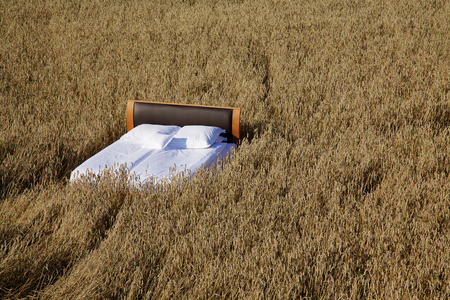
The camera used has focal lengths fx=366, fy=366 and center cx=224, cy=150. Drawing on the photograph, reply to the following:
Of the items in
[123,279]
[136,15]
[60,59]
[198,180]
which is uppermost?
[136,15]

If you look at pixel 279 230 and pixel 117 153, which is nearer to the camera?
pixel 279 230

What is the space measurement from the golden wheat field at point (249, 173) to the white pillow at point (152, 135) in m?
0.52

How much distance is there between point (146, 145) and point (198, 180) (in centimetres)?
113

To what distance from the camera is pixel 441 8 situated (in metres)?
8.49

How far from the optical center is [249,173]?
119 inches

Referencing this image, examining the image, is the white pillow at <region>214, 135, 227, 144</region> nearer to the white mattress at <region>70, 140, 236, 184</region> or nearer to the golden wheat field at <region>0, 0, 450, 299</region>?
the white mattress at <region>70, 140, 236, 184</region>

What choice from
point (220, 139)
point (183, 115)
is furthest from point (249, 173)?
point (183, 115)

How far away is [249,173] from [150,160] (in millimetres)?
977

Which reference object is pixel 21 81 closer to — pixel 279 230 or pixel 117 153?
pixel 117 153

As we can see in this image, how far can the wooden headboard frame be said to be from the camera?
4016mm

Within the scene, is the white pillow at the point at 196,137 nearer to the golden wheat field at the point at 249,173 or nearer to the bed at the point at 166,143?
the bed at the point at 166,143

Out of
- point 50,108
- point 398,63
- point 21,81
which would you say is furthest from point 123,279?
point 398,63

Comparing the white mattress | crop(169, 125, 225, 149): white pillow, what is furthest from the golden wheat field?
crop(169, 125, 225, 149): white pillow

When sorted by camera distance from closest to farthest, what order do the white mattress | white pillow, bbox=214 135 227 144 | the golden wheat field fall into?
1. the golden wheat field
2. the white mattress
3. white pillow, bbox=214 135 227 144
